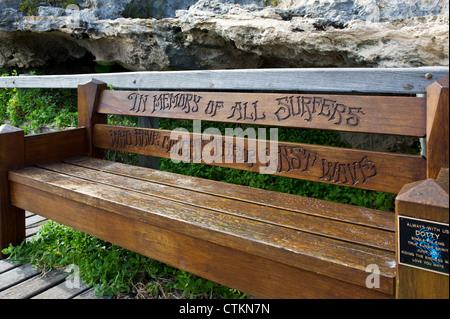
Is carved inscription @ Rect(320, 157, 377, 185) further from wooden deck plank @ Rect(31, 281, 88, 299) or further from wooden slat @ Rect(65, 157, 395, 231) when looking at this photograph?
wooden deck plank @ Rect(31, 281, 88, 299)

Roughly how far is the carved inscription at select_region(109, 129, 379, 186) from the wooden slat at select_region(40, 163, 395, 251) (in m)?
0.18

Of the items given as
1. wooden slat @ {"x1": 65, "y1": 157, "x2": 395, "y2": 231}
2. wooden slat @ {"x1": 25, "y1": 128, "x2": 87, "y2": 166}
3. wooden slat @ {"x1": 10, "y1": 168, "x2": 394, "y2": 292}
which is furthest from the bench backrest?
wooden slat @ {"x1": 10, "y1": 168, "x2": 394, "y2": 292}

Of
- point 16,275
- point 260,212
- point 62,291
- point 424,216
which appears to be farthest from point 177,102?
point 424,216

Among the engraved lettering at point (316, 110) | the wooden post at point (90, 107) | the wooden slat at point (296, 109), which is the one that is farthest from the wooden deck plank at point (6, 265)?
the engraved lettering at point (316, 110)

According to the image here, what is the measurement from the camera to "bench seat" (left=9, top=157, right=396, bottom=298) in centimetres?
125

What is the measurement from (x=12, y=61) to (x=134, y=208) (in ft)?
17.6

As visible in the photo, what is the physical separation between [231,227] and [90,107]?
6.16 feet

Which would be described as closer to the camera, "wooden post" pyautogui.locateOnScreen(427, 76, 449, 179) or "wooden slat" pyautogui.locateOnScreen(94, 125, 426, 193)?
"wooden post" pyautogui.locateOnScreen(427, 76, 449, 179)

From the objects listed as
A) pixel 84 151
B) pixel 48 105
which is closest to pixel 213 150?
pixel 84 151

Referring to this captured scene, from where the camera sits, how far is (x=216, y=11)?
3535 mm

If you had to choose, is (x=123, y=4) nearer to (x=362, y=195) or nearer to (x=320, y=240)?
(x=362, y=195)

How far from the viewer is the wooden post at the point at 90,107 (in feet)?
9.44

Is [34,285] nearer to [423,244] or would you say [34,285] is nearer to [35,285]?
[35,285]

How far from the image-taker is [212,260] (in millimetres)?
1513
